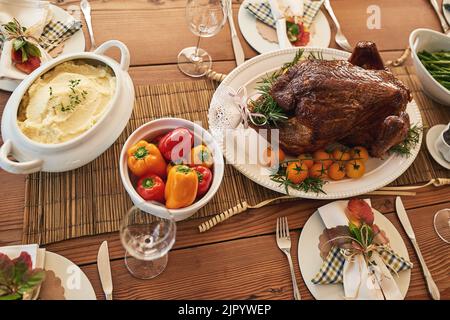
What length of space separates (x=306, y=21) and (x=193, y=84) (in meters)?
0.48

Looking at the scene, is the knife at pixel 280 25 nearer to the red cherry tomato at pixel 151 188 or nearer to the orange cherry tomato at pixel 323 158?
the orange cherry tomato at pixel 323 158

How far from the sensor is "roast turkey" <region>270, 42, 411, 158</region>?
108cm

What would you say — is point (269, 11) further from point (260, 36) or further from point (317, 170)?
point (317, 170)

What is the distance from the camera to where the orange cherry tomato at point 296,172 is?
1.08m

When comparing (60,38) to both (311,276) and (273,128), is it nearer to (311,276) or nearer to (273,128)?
(273,128)

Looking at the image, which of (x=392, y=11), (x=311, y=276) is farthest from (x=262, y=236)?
(x=392, y=11)

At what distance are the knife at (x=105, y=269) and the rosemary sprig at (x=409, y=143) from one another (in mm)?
852

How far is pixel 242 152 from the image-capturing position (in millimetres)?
1133

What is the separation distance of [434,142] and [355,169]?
1.15 ft

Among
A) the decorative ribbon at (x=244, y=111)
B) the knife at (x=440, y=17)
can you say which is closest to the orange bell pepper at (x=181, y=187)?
the decorative ribbon at (x=244, y=111)

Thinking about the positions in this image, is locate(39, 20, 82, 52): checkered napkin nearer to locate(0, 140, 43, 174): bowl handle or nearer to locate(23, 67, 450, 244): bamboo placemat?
locate(23, 67, 450, 244): bamboo placemat

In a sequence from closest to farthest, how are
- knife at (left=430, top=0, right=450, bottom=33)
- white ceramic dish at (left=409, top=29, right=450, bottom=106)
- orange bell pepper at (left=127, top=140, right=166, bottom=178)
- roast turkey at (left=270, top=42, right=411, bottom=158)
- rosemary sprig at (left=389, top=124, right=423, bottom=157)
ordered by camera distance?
orange bell pepper at (left=127, top=140, right=166, bottom=178) → roast turkey at (left=270, top=42, right=411, bottom=158) → rosemary sprig at (left=389, top=124, right=423, bottom=157) → white ceramic dish at (left=409, top=29, right=450, bottom=106) → knife at (left=430, top=0, right=450, bottom=33)

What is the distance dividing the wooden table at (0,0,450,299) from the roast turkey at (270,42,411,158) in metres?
0.18

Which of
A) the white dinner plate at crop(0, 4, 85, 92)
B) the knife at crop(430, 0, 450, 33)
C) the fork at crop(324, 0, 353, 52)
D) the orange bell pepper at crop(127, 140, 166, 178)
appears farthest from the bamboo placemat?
the knife at crop(430, 0, 450, 33)
